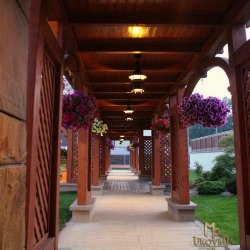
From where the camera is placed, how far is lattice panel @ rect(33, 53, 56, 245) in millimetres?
2711

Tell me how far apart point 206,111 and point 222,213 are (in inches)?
157

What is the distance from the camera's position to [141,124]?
1572 centimetres

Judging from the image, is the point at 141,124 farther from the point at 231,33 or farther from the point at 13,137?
the point at 13,137

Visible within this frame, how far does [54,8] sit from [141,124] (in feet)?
41.3

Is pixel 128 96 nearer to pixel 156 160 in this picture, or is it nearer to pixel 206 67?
pixel 156 160

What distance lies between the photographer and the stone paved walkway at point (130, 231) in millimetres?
4730

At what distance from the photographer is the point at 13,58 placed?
3.50 feet

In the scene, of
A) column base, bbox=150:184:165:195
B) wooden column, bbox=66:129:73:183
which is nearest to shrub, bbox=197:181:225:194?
column base, bbox=150:184:165:195

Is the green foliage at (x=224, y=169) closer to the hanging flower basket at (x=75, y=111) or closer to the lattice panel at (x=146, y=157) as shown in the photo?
the lattice panel at (x=146, y=157)

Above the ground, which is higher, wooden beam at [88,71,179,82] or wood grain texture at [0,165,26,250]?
wooden beam at [88,71,179,82]

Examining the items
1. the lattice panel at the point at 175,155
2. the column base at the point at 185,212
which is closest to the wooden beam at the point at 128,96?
the lattice panel at the point at 175,155

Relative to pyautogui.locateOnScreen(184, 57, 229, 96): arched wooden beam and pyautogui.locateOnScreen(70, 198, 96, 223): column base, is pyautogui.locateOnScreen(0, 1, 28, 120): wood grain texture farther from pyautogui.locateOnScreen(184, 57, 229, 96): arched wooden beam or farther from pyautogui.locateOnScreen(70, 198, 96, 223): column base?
pyautogui.locateOnScreen(70, 198, 96, 223): column base

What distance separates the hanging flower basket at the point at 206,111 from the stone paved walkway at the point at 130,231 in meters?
1.95

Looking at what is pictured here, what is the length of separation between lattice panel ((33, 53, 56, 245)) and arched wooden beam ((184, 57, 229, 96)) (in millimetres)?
2260
